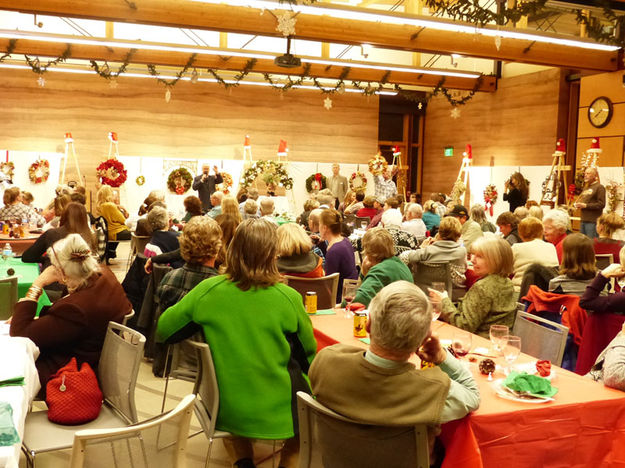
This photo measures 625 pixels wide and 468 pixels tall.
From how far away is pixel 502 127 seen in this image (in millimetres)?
15297

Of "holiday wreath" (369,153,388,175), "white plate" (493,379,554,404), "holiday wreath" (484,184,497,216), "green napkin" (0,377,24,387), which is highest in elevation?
"holiday wreath" (369,153,388,175)

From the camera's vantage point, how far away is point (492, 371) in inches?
112

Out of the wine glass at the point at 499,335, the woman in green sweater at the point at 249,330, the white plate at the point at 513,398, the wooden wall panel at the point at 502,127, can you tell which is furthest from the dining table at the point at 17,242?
the wooden wall panel at the point at 502,127

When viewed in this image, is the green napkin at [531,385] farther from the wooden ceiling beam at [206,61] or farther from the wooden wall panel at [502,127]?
the wooden wall panel at [502,127]

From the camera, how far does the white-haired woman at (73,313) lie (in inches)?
119

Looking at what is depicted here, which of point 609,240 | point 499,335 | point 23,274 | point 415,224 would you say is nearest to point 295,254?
point 499,335

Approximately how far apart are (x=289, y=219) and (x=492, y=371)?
7955 millimetres

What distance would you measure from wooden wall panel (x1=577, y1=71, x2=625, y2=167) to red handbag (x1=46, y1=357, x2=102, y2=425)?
11442mm

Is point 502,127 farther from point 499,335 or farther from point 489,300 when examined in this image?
point 499,335

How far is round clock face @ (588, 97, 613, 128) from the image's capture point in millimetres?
12047

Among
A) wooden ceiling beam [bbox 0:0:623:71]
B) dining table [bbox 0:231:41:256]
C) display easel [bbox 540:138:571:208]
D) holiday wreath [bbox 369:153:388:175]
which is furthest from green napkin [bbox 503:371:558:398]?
holiday wreath [bbox 369:153:388:175]

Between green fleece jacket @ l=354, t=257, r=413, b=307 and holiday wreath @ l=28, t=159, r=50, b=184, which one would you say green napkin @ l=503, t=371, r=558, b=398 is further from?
holiday wreath @ l=28, t=159, r=50, b=184

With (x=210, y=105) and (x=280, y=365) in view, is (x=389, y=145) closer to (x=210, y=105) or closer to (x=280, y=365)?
(x=210, y=105)

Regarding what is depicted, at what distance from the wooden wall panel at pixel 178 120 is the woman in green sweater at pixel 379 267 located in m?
12.4
